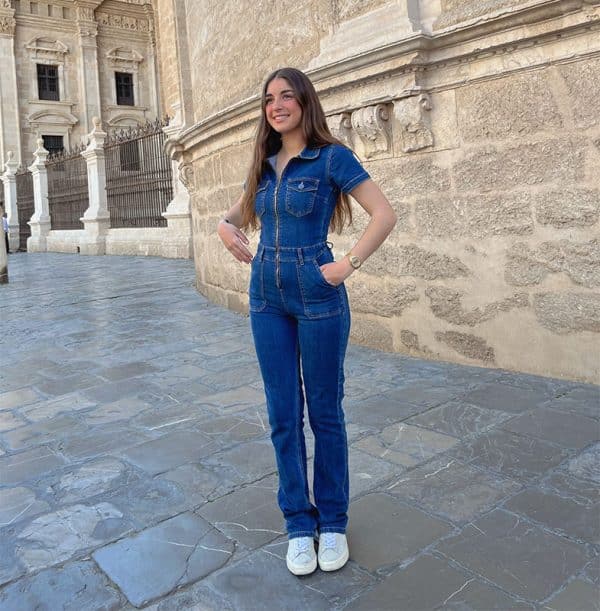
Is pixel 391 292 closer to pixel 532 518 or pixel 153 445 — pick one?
pixel 153 445

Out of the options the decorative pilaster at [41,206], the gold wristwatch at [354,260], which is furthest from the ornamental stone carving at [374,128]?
the decorative pilaster at [41,206]

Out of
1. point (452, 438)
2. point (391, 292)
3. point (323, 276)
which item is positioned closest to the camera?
point (323, 276)

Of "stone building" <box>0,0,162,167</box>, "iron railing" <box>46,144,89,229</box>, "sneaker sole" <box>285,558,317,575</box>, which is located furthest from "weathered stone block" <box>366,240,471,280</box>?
"stone building" <box>0,0,162,167</box>

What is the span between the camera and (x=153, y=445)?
3498 millimetres

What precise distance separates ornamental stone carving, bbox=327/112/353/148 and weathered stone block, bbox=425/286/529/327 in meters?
1.45

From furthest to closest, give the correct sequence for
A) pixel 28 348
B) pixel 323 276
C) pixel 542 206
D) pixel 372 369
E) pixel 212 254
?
1. pixel 212 254
2. pixel 28 348
3. pixel 372 369
4. pixel 542 206
5. pixel 323 276

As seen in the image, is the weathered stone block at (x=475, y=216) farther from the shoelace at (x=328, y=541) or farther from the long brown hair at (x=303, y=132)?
the shoelace at (x=328, y=541)

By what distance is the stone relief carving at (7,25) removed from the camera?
31.5 metres

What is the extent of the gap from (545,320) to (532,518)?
211cm

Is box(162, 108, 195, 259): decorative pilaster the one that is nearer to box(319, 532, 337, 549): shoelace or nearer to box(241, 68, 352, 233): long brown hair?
box(241, 68, 352, 233): long brown hair

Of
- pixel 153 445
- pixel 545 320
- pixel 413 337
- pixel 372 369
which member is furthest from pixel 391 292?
pixel 153 445

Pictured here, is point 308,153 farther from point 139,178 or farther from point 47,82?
point 47,82

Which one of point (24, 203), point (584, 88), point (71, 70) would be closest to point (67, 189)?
point (24, 203)

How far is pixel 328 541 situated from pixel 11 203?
91.1 ft
